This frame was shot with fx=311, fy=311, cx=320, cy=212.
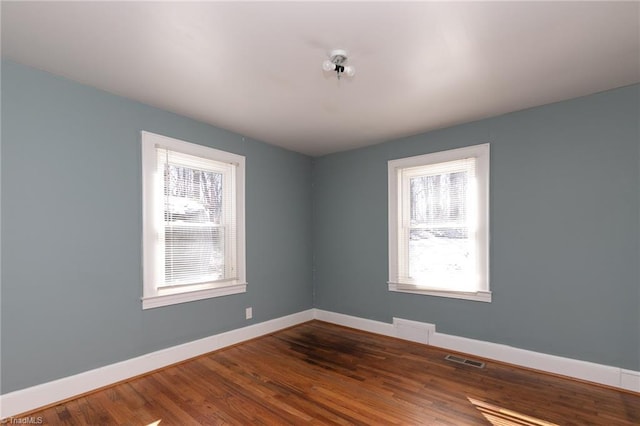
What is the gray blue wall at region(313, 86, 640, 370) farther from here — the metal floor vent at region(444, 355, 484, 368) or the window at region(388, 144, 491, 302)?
the metal floor vent at region(444, 355, 484, 368)

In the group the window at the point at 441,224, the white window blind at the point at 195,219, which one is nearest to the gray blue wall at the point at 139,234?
the window at the point at 441,224

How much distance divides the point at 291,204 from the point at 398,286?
6.21ft

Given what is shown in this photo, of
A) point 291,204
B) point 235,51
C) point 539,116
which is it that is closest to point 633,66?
point 539,116

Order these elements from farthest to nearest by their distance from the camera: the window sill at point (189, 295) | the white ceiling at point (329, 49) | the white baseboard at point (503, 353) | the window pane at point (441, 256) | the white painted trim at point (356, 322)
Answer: the white painted trim at point (356, 322)
the window pane at point (441, 256)
the window sill at point (189, 295)
the white baseboard at point (503, 353)
the white ceiling at point (329, 49)

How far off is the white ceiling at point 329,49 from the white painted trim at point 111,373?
2413 mm

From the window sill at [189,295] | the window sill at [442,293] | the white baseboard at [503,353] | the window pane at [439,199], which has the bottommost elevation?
the white baseboard at [503,353]

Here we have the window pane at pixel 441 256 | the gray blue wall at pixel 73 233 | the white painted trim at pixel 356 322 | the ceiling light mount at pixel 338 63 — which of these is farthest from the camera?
the white painted trim at pixel 356 322

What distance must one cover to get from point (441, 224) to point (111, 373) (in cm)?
360

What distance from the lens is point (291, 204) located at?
4609 millimetres

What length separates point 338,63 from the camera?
7.35 ft

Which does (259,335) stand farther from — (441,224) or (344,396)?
(441,224)

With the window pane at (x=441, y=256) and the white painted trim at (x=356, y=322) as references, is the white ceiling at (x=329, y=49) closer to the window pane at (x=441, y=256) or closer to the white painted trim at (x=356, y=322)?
the window pane at (x=441, y=256)

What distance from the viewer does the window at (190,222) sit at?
9.89 feet

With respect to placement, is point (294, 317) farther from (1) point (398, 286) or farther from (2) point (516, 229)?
(2) point (516, 229)
